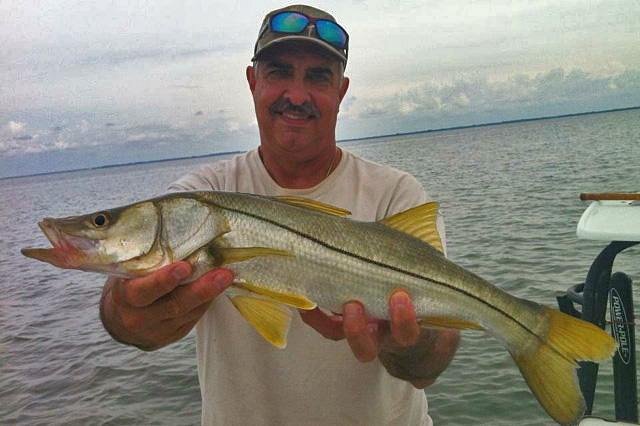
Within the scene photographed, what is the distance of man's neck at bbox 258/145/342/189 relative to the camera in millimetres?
3597

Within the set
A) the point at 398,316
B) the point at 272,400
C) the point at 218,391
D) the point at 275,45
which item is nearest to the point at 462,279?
the point at 398,316

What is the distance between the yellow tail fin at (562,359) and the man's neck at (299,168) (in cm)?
157

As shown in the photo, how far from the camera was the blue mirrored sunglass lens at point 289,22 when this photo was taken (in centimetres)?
353

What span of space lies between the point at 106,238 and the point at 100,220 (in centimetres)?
9

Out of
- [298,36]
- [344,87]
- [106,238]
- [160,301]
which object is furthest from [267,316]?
[344,87]

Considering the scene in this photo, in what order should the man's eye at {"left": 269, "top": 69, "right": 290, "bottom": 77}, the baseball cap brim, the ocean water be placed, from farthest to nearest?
the ocean water < the man's eye at {"left": 269, "top": 69, "right": 290, "bottom": 77} < the baseball cap brim

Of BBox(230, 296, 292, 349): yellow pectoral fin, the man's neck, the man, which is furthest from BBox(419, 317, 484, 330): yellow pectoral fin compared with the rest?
the man's neck

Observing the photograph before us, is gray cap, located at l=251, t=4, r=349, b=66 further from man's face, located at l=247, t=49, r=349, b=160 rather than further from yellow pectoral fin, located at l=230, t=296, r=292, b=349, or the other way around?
yellow pectoral fin, located at l=230, t=296, r=292, b=349

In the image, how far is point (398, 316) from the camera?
2.71 meters

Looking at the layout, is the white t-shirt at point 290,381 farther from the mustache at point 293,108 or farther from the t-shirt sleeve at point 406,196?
the mustache at point 293,108

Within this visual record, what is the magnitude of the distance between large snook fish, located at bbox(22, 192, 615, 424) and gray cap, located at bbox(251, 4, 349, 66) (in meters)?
1.13

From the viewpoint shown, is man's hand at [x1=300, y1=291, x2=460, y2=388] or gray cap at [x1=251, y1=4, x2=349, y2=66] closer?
man's hand at [x1=300, y1=291, x2=460, y2=388]

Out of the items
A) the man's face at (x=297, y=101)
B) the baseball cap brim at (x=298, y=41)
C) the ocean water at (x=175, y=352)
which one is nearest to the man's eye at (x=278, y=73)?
the man's face at (x=297, y=101)

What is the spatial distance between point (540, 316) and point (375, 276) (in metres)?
0.83
